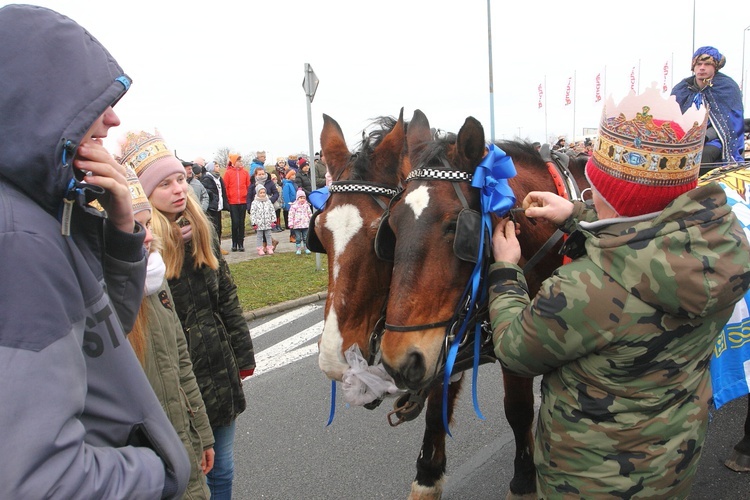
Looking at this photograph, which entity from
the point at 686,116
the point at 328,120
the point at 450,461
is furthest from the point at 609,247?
the point at 450,461

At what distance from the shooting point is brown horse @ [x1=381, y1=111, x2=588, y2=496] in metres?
1.96

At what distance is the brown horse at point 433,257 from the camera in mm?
1955

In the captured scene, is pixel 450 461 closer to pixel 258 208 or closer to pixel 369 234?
pixel 369 234

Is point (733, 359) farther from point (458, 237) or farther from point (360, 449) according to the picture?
point (360, 449)

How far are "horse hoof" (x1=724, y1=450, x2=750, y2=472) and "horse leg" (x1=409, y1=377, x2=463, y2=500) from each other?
1.95 m

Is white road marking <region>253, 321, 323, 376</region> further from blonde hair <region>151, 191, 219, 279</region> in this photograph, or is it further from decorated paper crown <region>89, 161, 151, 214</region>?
decorated paper crown <region>89, 161, 151, 214</region>

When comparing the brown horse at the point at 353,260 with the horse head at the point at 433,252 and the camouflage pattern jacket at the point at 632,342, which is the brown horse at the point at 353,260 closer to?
the horse head at the point at 433,252

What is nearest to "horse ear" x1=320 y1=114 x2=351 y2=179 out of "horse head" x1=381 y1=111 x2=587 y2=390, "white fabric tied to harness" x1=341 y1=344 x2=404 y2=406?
"horse head" x1=381 y1=111 x2=587 y2=390

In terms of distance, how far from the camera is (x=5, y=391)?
2.61 feet

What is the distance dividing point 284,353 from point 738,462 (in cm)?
425

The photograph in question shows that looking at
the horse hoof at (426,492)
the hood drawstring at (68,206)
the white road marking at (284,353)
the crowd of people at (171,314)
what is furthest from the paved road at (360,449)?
the hood drawstring at (68,206)

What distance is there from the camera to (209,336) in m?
2.41

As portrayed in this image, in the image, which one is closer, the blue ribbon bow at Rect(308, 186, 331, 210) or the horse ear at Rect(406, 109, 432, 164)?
the horse ear at Rect(406, 109, 432, 164)

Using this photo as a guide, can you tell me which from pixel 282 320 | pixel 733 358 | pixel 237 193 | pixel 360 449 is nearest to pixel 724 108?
pixel 733 358
